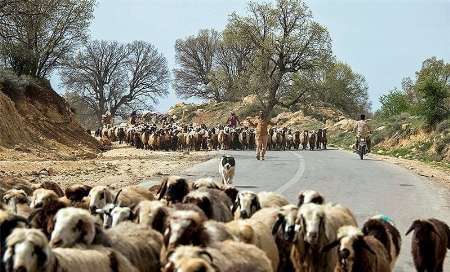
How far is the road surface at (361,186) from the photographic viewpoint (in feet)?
48.2

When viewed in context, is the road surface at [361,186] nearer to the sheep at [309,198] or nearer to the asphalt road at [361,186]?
the asphalt road at [361,186]

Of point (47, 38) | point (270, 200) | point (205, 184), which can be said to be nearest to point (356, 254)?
point (270, 200)

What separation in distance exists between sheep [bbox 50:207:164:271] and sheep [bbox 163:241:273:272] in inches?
36.4

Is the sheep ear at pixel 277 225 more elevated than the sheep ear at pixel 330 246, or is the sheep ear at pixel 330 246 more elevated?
the sheep ear at pixel 277 225

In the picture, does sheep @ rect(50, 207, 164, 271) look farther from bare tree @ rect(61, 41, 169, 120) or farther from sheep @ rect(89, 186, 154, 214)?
bare tree @ rect(61, 41, 169, 120)

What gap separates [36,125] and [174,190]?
25500 millimetres

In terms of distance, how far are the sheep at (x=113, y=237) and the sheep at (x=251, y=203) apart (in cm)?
225

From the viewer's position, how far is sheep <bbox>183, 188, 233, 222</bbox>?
9.66 meters

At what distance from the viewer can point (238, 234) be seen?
26.4 ft

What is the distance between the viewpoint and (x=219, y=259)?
22.1 feet

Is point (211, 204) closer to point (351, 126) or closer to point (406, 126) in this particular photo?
point (406, 126)

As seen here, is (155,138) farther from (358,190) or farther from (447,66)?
(447,66)

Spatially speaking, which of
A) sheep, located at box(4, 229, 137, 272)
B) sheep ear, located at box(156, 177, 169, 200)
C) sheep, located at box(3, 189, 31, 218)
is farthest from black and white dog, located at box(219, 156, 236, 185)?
sheep, located at box(4, 229, 137, 272)

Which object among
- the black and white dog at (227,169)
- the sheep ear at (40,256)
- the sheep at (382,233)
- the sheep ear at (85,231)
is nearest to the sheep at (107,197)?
the sheep ear at (85,231)
